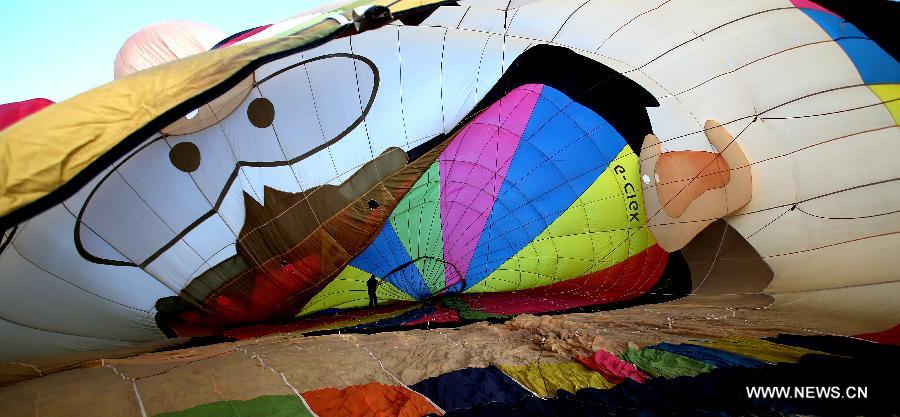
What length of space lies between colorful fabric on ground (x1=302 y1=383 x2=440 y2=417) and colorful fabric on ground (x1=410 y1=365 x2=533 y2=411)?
0.07 m

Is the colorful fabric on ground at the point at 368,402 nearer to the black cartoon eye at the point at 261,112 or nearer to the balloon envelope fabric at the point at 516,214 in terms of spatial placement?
the black cartoon eye at the point at 261,112

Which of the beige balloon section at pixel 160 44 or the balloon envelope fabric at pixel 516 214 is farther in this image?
the beige balloon section at pixel 160 44

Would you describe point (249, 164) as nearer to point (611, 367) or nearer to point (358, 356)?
point (358, 356)

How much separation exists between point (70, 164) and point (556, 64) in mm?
2258

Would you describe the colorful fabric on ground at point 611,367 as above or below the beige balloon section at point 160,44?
below

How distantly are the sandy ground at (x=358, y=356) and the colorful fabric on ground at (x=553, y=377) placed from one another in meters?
0.08

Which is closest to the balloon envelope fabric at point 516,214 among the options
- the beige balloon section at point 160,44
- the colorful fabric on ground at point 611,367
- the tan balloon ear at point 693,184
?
the tan balloon ear at point 693,184

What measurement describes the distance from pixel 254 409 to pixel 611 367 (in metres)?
1.37

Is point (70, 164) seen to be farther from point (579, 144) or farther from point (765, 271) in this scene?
point (765, 271)

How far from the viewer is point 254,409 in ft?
5.21

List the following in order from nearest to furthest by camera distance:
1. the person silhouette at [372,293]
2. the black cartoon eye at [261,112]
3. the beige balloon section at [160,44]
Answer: the black cartoon eye at [261,112]
the beige balloon section at [160,44]
the person silhouette at [372,293]

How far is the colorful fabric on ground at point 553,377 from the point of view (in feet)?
6.12

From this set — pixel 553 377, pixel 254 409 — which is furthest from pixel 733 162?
pixel 254 409

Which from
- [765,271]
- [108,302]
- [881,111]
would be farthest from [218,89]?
[765,271]
